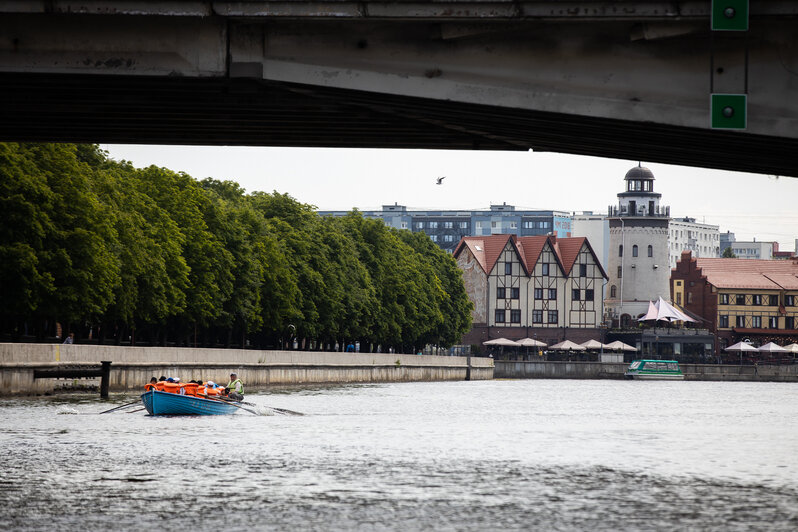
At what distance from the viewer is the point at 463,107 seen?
2109 cm

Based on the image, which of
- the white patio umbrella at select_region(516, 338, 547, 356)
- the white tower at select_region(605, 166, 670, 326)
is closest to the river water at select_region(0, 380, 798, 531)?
the white patio umbrella at select_region(516, 338, 547, 356)

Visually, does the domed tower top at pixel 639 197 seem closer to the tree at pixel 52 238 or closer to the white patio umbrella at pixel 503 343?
the white patio umbrella at pixel 503 343

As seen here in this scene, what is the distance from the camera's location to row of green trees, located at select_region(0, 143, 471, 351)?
56344 millimetres

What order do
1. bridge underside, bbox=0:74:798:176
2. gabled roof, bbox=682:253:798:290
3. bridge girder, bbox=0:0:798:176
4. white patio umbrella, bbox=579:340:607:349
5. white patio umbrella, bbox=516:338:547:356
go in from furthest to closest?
1. gabled roof, bbox=682:253:798:290
2. white patio umbrella, bbox=579:340:607:349
3. white patio umbrella, bbox=516:338:547:356
4. bridge underside, bbox=0:74:798:176
5. bridge girder, bbox=0:0:798:176

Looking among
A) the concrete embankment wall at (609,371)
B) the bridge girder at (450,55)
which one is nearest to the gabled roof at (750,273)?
the concrete embankment wall at (609,371)

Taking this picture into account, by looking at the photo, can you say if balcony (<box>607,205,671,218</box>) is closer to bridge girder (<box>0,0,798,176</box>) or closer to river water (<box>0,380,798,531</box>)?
river water (<box>0,380,798,531</box>)

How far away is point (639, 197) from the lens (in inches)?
6516

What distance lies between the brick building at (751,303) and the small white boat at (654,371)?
2057cm

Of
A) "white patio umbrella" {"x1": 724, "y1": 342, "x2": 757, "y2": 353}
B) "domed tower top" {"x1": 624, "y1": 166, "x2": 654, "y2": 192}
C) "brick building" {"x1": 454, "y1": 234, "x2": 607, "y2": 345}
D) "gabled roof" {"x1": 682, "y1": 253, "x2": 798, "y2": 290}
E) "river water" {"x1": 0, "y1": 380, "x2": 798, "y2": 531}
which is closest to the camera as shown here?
"river water" {"x1": 0, "y1": 380, "x2": 798, "y2": 531}

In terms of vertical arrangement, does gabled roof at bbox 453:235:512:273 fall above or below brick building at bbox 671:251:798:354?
above

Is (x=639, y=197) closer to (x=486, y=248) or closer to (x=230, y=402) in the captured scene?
(x=486, y=248)

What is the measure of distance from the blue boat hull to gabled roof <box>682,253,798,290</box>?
119262 millimetres

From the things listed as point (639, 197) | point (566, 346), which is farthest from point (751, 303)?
point (566, 346)

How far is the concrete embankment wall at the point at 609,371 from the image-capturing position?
140125 millimetres
